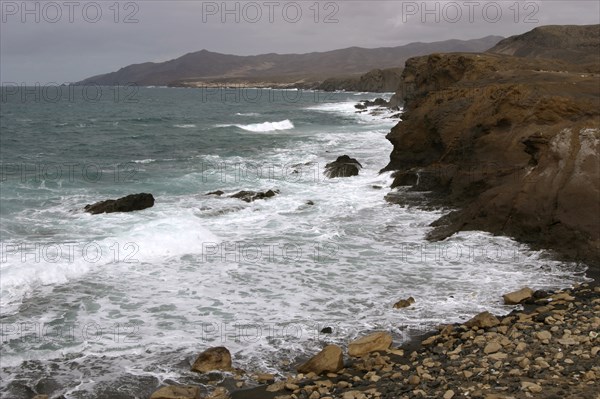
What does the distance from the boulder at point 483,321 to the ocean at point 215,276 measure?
432mm

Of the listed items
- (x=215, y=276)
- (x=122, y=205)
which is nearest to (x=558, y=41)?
(x=122, y=205)

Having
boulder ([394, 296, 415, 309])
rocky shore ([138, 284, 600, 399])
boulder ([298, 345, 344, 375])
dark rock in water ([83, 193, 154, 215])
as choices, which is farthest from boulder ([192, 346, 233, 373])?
dark rock in water ([83, 193, 154, 215])

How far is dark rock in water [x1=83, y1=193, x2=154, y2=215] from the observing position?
18719 millimetres

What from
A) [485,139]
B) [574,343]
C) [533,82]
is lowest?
[574,343]

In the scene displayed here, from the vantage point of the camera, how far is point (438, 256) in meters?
13.5

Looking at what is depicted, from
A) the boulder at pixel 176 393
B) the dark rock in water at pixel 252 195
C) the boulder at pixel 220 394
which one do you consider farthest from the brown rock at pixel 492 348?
the dark rock in water at pixel 252 195

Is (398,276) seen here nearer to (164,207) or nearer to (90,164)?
(164,207)

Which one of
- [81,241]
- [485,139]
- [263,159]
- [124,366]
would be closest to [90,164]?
[263,159]

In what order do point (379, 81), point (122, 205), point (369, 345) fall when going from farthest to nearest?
point (379, 81)
point (122, 205)
point (369, 345)

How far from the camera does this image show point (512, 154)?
16.5 metres

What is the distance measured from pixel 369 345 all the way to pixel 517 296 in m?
3.40

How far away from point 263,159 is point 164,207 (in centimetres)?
1210

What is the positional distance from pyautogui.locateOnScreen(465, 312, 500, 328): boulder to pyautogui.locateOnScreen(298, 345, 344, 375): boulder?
2.43 m

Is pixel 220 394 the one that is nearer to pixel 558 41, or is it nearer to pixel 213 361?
pixel 213 361
